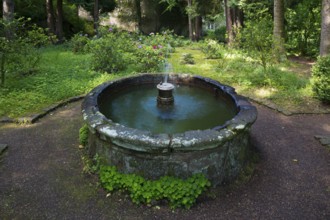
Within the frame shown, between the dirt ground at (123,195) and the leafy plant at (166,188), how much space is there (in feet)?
0.34

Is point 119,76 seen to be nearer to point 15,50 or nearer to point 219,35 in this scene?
point 15,50

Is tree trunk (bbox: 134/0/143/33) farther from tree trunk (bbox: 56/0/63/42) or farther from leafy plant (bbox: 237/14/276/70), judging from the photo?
leafy plant (bbox: 237/14/276/70)

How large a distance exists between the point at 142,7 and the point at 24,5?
7404mm

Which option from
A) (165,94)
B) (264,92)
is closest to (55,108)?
(165,94)

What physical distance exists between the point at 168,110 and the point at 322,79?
3.79 metres

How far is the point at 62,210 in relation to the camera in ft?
11.9

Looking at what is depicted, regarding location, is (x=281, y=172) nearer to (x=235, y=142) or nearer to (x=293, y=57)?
(x=235, y=142)

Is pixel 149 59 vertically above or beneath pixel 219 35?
beneath

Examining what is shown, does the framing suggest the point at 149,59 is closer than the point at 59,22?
Yes

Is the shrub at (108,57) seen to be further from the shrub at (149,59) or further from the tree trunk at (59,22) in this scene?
the tree trunk at (59,22)

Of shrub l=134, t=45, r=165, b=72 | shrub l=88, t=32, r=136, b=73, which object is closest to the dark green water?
shrub l=134, t=45, r=165, b=72

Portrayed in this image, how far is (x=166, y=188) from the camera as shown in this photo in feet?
12.2

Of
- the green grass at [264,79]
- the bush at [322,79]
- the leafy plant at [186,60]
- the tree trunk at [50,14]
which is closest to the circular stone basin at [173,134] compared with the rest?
the green grass at [264,79]

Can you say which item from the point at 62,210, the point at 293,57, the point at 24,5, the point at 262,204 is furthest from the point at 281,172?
the point at 24,5
